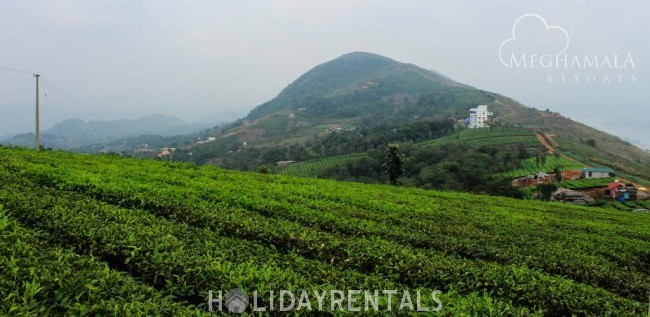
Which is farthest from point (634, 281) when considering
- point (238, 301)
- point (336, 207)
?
point (238, 301)

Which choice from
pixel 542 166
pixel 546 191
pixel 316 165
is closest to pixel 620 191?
pixel 546 191

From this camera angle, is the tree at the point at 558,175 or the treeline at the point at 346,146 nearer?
the tree at the point at 558,175

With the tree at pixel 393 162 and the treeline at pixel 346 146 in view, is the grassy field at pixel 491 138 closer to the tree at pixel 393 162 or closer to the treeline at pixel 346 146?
the treeline at pixel 346 146

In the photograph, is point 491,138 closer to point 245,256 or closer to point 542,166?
point 542,166

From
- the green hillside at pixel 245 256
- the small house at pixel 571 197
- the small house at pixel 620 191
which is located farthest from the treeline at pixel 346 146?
the green hillside at pixel 245 256

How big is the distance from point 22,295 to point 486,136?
113498mm

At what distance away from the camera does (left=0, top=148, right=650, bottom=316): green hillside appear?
4297 millimetres

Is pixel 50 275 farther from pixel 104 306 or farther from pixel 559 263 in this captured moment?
pixel 559 263

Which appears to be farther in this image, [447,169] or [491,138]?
[491,138]

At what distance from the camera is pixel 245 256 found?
5816 mm

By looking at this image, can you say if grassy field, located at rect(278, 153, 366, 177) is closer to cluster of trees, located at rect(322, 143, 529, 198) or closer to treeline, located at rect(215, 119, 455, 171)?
treeline, located at rect(215, 119, 455, 171)

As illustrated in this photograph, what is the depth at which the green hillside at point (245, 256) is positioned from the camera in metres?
4.30

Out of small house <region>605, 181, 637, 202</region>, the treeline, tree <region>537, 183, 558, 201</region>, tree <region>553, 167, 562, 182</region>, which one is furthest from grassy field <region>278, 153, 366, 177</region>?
small house <region>605, 181, 637, 202</region>

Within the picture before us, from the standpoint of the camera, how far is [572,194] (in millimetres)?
58188
